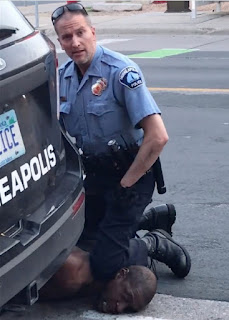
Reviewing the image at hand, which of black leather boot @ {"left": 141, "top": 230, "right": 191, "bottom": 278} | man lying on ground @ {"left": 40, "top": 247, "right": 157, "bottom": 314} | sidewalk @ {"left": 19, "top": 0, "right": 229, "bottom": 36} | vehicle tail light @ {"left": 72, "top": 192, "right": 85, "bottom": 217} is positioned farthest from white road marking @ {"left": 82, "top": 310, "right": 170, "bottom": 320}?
sidewalk @ {"left": 19, "top": 0, "right": 229, "bottom": 36}

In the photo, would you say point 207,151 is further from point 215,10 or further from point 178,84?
point 215,10

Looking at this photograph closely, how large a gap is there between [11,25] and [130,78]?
0.83 m

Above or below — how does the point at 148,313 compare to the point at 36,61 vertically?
below

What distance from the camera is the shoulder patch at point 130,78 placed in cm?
423

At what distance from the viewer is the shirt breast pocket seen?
430cm

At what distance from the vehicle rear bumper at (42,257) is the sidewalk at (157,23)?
15561 millimetres

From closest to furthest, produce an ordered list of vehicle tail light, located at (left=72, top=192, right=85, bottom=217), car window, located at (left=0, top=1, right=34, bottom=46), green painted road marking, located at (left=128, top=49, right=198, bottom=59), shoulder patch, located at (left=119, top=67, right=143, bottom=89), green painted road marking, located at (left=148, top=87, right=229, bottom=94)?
car window, located at (left=0, top=1, right=34, bottom=46), vehicle tail light, located at (left=72, top=192, right=85, bottom=217), shoulder patch, located at (left=119, top=67, right=143, bottom=89), green painted road marking, located at (left=148, top=87, right=229, bottom=94), green painted road marking, located at (left=128, top=49, right=198, bottom=59)

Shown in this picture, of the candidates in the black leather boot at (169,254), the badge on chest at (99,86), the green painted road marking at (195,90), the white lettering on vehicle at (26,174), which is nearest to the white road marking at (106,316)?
the black leather boot at (169,254)

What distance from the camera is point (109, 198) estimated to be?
445 cm

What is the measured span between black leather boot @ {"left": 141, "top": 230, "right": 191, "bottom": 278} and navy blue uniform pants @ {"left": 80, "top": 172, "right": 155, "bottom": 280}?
14 cm

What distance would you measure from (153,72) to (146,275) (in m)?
8.88

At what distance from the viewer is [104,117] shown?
14.1 ft

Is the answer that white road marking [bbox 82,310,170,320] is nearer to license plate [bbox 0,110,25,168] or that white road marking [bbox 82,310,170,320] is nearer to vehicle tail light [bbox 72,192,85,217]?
vehicle tail light [bbox 72,192,85,217]

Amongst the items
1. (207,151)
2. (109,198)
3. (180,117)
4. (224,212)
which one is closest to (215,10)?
(180,117)
